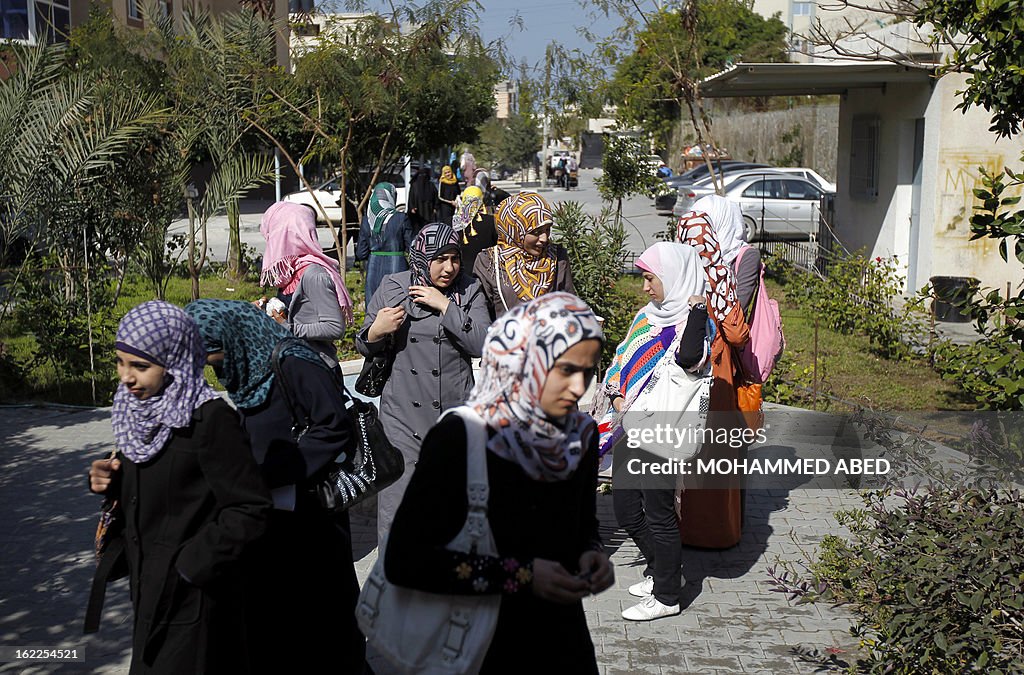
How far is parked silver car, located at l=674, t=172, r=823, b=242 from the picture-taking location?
87.2ft

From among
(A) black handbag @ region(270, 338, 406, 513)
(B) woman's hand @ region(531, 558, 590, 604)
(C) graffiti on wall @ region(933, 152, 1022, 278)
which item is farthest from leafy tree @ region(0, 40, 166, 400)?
(C) graffiti on wall @ region(933, 152, 1022, 278)

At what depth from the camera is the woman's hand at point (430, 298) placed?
501 cm

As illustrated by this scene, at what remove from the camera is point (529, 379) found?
2568 mm

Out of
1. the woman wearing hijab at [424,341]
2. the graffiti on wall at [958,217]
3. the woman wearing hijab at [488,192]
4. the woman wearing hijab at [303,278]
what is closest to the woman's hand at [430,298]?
the woman wearing hijab at [424,341]

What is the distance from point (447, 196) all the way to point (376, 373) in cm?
1104

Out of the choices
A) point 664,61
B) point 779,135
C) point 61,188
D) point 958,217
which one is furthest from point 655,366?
point 779,135

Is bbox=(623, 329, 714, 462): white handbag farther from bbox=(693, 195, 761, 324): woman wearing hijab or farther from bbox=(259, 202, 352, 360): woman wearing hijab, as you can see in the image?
bbox=(259, 202, 352, 360): woman wearing hijab

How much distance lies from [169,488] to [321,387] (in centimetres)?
69

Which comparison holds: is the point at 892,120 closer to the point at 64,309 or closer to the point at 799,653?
the point at 64,309

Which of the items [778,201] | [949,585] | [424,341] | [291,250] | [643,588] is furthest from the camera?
[778,201]

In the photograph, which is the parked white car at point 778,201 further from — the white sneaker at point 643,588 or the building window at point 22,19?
the white sneaker at point 643,588

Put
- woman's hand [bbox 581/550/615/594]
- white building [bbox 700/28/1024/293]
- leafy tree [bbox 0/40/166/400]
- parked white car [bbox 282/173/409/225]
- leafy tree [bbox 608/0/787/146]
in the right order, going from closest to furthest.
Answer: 1. woman's hand [bbox 581/550/615/594]
2. leafy tree [bbox 0/40/166/400]
3. white building [bbox 700/28/1024/293]
4. leafy tree [bbox 608/0/787/146]
5. parked white car [bbox 282/173/409/225]

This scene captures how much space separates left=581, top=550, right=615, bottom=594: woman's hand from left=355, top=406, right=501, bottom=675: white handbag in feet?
0.76

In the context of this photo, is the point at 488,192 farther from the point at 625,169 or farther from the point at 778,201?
the point at 778,201
